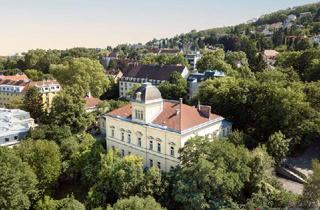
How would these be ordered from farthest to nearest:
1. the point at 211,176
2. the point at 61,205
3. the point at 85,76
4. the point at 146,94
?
1. the point at 85,76
2. the point at 146,94
3. the point at 61,205
4. the point at 211,176

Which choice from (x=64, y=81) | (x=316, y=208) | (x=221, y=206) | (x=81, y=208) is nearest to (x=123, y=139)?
(x=81, y=208)

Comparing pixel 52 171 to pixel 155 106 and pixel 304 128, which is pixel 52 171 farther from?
pixel 304 128

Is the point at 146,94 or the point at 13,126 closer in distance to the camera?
the point at 146,94

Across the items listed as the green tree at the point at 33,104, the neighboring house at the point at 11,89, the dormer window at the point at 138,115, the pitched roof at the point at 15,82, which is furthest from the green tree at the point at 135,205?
the pitched roof at the point at 15,82

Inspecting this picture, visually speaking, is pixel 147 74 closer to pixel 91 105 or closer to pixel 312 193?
pixel 91 105

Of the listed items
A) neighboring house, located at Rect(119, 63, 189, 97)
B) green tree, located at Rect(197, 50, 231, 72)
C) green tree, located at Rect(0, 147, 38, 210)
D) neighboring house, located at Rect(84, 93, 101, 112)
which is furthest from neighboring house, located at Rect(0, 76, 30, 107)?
green tree, located at Rect(0, 147, 38, 210)

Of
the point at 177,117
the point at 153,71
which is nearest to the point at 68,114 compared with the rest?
the point at 177,117

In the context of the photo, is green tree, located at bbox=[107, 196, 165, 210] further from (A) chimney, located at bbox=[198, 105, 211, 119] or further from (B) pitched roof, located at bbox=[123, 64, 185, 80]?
(B) pitched roof, located at bbox=[123, 64, 185, 80]
